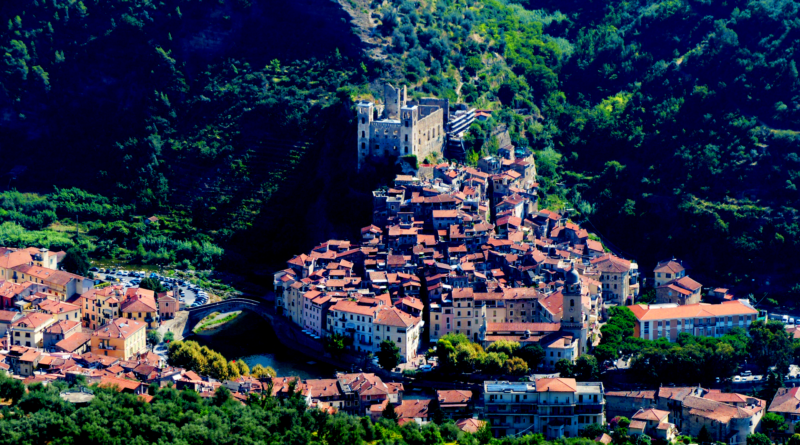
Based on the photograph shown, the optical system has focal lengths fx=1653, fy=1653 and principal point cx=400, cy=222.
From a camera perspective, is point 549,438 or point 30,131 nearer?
point 549,438

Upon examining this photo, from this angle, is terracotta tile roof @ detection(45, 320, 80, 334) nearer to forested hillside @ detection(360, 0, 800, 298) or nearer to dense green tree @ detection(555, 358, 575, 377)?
dense green tree @ detection(555, 358, 575, 377)

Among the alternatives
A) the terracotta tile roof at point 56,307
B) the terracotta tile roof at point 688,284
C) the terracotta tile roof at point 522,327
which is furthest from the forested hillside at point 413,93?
the terracotta tile roof at point 522,327

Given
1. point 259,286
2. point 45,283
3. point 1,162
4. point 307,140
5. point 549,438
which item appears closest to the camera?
point 549,438

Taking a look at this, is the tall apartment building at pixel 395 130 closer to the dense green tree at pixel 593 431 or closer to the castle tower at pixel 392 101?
the castle tower at pixel 392 101

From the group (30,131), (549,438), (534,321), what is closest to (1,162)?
(30,131)

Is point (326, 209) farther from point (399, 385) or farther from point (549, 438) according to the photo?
point (549, 438)

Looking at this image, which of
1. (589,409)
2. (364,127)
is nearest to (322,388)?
(589,409)
